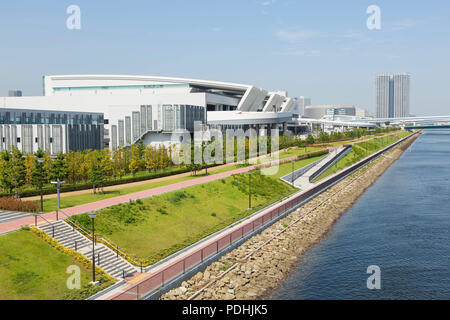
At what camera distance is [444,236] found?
34.8m

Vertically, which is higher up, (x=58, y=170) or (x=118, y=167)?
(x=58, y=170)

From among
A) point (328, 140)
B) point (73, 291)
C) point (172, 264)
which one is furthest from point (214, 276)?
point (328, 140)

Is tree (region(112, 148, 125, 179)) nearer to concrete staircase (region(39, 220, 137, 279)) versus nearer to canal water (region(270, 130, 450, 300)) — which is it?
concrete staircase (region(39, 220, 137, 279))

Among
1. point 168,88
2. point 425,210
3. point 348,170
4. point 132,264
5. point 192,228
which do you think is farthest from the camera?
point 168,88

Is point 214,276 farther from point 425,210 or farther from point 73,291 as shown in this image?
point 425,210

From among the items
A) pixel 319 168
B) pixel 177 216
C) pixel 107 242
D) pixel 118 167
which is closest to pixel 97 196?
pixel 177 216

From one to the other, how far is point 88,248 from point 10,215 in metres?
7.38

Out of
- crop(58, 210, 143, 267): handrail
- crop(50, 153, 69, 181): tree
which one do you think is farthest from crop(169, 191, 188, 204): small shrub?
crop(58, 210, 143, 267): handrail

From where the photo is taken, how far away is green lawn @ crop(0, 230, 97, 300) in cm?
1906

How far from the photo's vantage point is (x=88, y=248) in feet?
78.5

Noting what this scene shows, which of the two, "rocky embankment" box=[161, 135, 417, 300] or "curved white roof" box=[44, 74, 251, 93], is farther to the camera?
"curved white roof" box=[44, 74, 251, 93]

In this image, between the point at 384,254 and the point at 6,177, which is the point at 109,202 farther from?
the point at 384,254

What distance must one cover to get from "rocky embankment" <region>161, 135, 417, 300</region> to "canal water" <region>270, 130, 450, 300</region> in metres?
0.94

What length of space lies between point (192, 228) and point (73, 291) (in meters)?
13.4
